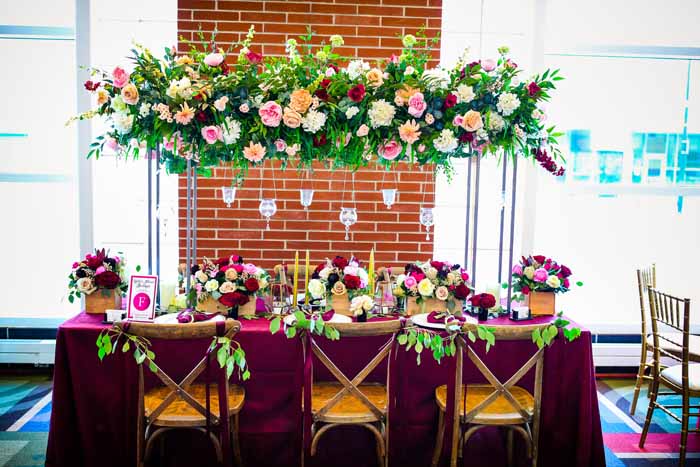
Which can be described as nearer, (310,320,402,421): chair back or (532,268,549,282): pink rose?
(310,320,402,421): chair back

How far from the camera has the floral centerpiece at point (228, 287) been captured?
2889mm

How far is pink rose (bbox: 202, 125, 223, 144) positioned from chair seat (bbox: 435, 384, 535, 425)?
1.57 meters

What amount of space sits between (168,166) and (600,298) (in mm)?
3519

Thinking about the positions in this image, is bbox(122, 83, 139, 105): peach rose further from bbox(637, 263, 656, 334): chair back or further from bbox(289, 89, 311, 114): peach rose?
bbox(637, 263, 656, 334): chair back

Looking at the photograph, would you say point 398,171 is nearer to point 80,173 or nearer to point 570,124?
point 570,124

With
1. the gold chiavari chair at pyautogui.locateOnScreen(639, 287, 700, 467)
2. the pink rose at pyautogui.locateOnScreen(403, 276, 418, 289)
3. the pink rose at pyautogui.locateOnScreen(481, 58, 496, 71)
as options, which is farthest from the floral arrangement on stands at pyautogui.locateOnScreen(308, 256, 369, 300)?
the gold chiavari chair at pyautogui.locateOnScreen(639, 287, 700, 467)

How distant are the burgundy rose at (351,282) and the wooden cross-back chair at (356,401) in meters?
0.40

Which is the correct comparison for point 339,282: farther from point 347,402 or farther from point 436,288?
point 347,402

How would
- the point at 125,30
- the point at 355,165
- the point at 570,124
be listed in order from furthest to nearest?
the point at 570,124
the point at 125,30
the point at 355,165

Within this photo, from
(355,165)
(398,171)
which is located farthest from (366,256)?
(355,165)

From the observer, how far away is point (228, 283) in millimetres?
2900

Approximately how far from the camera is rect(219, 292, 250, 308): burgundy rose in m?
2.85

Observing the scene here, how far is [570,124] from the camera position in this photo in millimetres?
4555

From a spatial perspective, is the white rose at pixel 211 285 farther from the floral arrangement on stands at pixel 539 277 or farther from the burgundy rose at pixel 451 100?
the floral arrangement on stands at pixel 539 277
